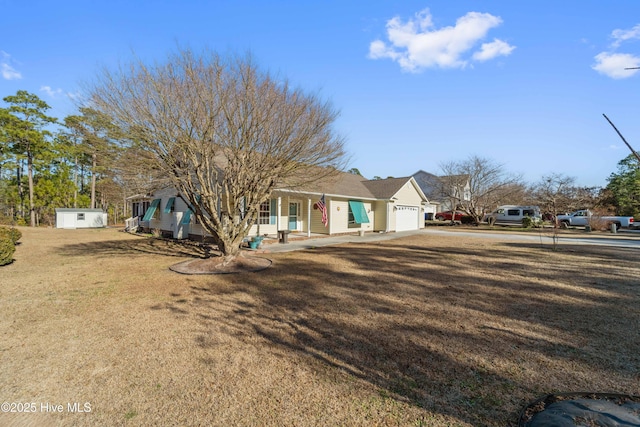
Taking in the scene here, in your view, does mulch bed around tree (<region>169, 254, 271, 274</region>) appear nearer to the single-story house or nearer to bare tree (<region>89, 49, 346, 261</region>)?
bare tree (<region>89, 49, 346, 261</region>)

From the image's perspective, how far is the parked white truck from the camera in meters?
24.1

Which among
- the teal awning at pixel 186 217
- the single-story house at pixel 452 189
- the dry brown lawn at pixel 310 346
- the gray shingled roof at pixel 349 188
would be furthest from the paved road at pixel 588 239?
the teal awning at pixel 186 217

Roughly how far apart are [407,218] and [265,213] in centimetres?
1282

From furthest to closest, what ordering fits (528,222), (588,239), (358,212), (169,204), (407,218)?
(528,222), (407,218), (358,212), (588,239), (169,204)

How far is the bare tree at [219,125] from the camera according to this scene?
7.96m

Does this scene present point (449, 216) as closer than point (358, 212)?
No

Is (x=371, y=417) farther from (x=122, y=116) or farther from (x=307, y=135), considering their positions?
(x=122, y=116)

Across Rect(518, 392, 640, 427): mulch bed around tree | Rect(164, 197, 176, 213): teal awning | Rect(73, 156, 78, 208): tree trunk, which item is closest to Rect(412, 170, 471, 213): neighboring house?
Rect(164, 197, 176, 213): teal awning

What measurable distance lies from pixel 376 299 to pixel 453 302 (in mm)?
1538

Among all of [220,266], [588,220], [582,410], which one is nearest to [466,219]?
[588,220]

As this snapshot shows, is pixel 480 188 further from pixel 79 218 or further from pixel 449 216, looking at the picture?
pixel 79 218

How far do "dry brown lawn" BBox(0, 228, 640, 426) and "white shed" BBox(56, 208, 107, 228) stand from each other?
84.1ft

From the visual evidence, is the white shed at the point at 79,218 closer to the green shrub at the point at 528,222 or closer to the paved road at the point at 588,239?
the paved road at the point at 588,239

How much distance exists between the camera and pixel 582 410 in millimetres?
2562
